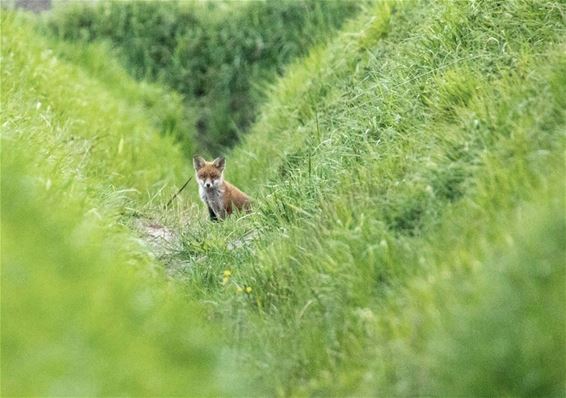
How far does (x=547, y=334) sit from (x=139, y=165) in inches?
281

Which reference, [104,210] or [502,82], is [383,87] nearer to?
[502,82]

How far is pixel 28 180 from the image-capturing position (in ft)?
22.1

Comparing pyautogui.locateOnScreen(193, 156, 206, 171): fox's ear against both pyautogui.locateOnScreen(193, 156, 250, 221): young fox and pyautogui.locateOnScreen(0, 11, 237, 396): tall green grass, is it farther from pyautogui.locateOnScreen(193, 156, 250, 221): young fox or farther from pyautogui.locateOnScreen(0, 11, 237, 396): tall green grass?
pyautogui.locateOnScreen(0, 11, 237, 396): tall green grass

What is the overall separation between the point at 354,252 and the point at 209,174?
417 cm

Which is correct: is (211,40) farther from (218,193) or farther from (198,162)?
(218,193)

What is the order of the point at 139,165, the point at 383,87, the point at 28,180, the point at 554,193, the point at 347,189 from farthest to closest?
the point at 139,165, the point at 383,87, the point at 347,189, the point at 28,180, the point at 554,193

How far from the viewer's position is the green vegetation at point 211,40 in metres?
14.5

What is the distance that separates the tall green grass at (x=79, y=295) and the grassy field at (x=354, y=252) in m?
0.01

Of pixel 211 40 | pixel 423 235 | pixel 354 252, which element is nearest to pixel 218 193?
pixel 354 252

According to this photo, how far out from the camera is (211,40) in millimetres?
14906

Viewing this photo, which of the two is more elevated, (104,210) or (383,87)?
(104,210)

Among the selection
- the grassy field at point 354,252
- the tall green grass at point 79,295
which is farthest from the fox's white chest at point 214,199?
the tall green grass at point 79,295

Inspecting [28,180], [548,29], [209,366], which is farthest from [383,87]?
[209,366]

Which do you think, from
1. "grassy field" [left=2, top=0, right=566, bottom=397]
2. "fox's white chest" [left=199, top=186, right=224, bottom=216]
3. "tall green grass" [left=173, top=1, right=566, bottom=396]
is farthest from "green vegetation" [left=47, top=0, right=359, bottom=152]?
"tall green grass" [left=173, top=1, right=566, bottom=396]
